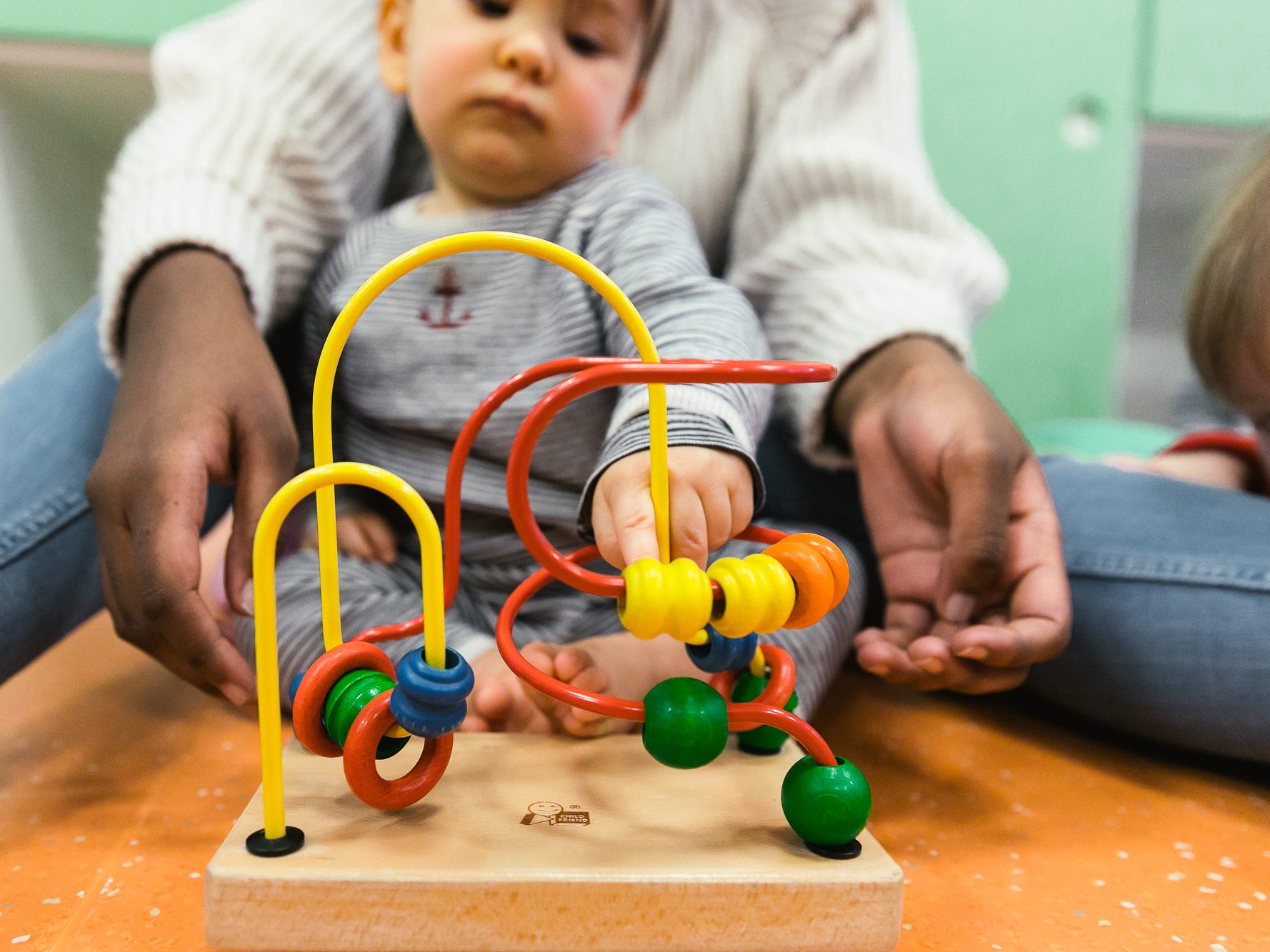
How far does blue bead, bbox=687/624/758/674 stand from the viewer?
1.43 ft

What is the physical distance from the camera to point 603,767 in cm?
46

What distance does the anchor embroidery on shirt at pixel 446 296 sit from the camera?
0.65 m

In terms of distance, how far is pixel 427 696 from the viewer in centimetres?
36

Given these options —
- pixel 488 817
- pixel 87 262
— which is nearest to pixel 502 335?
pixel 488 817

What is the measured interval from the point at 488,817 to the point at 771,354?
0.47 meters

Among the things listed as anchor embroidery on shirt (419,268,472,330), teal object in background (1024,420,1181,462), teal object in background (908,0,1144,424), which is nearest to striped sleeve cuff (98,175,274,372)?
anchor embroidery on shirt (419,268,472,330)

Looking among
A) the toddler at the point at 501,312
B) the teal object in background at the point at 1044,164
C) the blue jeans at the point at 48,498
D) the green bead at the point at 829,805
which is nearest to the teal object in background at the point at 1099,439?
the teal object in background at the point at 1044,164

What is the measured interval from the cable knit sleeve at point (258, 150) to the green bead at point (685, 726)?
17.1 inches

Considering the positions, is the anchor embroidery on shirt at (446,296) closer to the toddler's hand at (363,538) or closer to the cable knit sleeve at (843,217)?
the toddler's hand at (363,538)

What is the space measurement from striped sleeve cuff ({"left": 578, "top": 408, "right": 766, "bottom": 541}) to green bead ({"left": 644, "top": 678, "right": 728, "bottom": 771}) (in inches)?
4.1

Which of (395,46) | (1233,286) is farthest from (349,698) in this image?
(1233,286)

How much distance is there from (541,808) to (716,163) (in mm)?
629

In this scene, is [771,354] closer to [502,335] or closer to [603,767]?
[502,335]

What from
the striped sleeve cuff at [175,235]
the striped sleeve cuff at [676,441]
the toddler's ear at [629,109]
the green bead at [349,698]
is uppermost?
the toddler's ear at [629,109]
